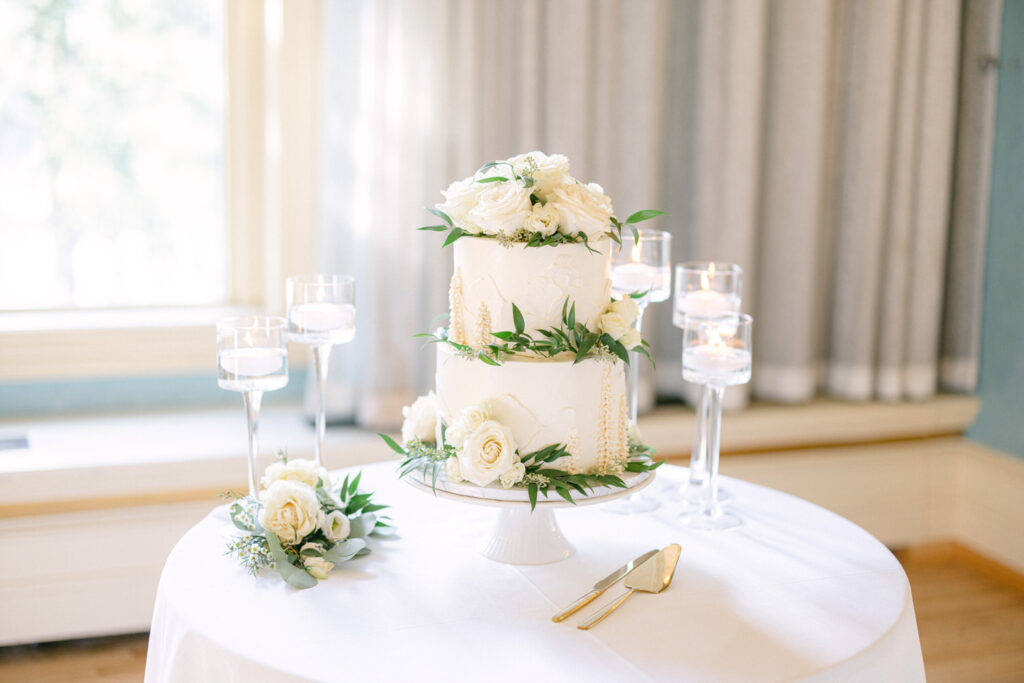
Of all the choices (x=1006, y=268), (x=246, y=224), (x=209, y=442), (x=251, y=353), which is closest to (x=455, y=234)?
(x=251, y=353)

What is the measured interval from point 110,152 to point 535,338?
181 cm

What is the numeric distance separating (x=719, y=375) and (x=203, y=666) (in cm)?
84

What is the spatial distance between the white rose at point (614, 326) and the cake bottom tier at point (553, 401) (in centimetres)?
4

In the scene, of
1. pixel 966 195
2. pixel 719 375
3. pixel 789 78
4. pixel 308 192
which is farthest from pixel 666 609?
pixel 966 195

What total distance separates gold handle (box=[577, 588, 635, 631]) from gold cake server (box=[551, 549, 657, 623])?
0.02 meters

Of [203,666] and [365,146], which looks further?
[365,146]

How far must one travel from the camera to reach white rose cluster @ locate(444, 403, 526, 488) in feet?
4.21

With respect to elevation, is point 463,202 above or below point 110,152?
below

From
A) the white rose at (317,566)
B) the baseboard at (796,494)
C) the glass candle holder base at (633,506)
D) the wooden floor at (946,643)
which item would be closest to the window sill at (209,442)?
the baseboard at (796,494)

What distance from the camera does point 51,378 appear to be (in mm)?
2615

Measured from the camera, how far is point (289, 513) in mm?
1389

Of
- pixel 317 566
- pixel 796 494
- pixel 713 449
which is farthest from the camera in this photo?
pixel 796 494

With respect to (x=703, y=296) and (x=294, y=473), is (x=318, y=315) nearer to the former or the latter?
(x=294, y=473)

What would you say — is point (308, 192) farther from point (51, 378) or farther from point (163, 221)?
point (51, 378)
